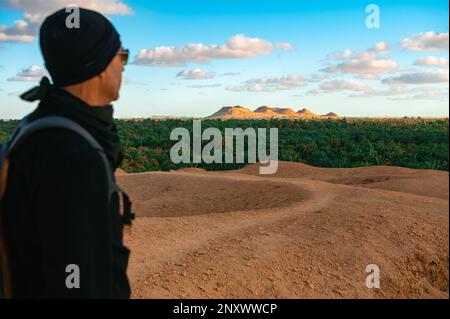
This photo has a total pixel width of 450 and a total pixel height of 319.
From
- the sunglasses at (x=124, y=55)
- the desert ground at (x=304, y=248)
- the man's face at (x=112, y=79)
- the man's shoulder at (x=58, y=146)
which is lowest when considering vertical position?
the desert ground at (x=304, y=248)

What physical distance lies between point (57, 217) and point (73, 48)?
2.20 ft

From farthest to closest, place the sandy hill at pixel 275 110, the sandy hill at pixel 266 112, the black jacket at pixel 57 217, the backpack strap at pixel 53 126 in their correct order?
1. the sandy hill at pixel 275 110
2. the sandy hill at pixel 266 112
3. the backpack strap at pixel 53 126
4. the black jacket at pixel 57 217

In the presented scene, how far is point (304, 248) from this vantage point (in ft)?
20.7

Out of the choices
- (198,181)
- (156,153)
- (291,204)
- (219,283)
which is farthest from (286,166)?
(219,283)

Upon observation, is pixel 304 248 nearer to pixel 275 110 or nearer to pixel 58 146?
pixel 58 146

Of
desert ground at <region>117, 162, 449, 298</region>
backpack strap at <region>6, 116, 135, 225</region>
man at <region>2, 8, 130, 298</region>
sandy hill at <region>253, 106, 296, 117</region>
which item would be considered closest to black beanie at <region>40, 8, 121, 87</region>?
man at <region>2, 8, 130, 298</region>

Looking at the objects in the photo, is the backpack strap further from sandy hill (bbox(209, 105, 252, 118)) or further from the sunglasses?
sandy hill (bbox(209, 105, 252, 118))

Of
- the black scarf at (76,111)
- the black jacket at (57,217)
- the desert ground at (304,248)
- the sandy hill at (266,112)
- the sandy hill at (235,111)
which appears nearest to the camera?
the black jacket at (57,217)

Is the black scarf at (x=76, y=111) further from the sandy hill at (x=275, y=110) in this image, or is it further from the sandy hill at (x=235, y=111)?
the sandy hill at (x=275, y=110)

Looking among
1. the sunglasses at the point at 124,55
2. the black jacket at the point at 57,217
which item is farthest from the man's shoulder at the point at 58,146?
the sunglasses at the point at 124,55

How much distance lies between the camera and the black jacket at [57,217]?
4.79 ft

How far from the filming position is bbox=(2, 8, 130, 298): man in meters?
1.47

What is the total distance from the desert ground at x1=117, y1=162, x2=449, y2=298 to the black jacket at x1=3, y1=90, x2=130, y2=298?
2848mm

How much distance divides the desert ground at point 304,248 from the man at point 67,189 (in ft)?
8.94
